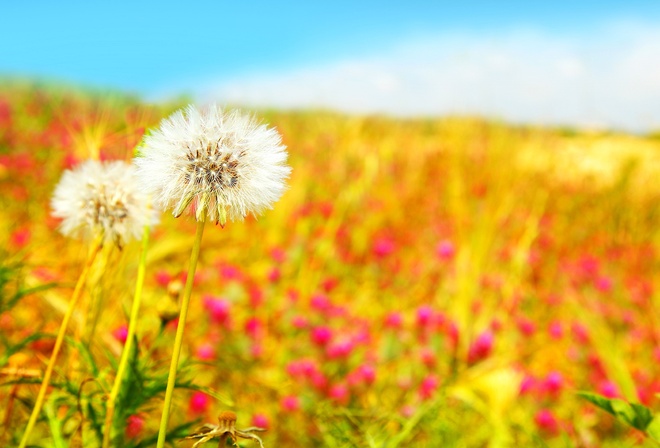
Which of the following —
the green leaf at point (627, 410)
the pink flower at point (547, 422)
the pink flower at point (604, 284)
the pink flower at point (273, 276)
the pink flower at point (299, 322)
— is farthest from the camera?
the pink flower at point (604, 284)

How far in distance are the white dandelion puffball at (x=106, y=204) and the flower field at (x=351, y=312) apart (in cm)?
13

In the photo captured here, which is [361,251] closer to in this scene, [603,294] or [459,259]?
[459,259]

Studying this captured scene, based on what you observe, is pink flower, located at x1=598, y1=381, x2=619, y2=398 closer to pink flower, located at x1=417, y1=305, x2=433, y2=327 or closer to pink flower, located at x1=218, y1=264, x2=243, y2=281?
pink flower, located at x1=417, y1=305, x2=433, y2=327

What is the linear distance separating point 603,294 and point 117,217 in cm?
381

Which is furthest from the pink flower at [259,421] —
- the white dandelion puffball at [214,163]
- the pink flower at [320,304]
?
the white dandelion puffball at [214,163]

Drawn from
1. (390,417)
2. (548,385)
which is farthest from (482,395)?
(390,417)

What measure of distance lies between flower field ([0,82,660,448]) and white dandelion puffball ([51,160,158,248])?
131mm

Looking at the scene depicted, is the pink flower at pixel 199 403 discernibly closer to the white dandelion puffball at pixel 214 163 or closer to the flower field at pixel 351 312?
the flower field at pixel 351 312

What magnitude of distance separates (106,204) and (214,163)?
1.01 feet

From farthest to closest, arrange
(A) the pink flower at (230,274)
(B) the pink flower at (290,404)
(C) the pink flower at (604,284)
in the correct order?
(C) the pink flower at (604,284) < (A) the pink flower at (230,274) < (B) the pink flower at (290,404)

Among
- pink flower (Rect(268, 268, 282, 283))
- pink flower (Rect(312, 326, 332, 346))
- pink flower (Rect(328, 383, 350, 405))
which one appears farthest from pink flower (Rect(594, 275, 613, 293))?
pink flower (Rect(328, 383, 350, 405))

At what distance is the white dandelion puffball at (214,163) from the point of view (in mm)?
696

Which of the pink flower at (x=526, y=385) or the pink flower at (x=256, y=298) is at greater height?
the pink flower at (x=256, y=298)

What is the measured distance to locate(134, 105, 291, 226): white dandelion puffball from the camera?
696mm
